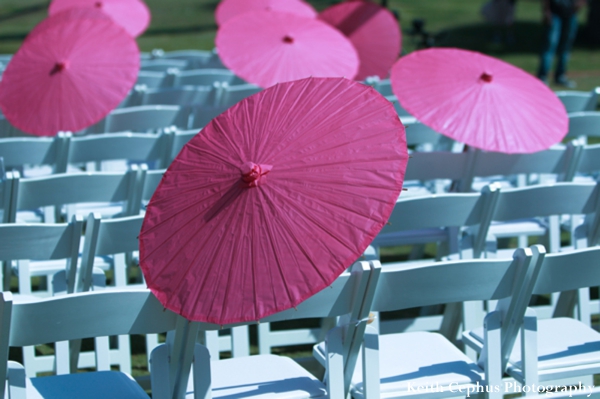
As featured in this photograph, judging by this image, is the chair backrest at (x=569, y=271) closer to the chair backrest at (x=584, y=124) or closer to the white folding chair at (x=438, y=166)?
the white folding chair at (x=438, y=166)

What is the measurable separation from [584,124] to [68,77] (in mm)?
3133

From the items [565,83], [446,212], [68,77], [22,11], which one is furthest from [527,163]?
[22,11]

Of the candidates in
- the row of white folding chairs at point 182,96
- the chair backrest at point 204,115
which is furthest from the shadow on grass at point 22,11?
the chair backrest at point 204,115

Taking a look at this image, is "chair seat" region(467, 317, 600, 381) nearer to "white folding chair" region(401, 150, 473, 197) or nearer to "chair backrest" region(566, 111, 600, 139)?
"white folding chair" region(401, 150, 473, 197)

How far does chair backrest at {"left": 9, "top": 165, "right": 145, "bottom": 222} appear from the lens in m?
3.37

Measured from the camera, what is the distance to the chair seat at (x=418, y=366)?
8.46ft

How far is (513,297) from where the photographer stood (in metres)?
2.52

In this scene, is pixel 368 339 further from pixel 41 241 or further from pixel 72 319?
pixel 41 241

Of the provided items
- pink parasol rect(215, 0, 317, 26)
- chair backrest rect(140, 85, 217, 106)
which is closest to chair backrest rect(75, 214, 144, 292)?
chair backrest rect(140, 85, 217, 106)

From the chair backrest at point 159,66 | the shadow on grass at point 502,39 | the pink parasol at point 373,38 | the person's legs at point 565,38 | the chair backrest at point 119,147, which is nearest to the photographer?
the chair backrest at point 119,147

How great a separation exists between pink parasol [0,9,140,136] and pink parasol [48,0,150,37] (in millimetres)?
2765

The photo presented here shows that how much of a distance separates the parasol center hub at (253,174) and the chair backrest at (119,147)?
2.03m

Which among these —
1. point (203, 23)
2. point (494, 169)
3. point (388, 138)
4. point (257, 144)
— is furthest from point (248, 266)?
point (203, 23)

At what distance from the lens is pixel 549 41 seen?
958cm
